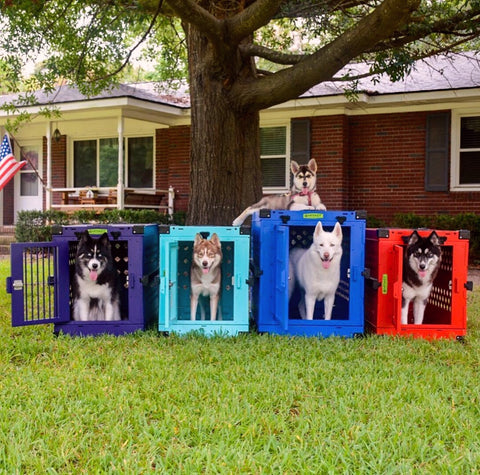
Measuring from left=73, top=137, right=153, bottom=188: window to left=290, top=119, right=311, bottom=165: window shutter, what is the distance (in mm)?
4457

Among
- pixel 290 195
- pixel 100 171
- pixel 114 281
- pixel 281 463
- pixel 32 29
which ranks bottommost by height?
pixel 281 463

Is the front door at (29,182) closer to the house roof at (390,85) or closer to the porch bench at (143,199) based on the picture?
the house roof at (390,85)

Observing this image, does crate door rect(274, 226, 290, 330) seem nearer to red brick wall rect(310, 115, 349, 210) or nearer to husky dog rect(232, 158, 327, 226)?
husky dog rect(232, 158, 327, 226)

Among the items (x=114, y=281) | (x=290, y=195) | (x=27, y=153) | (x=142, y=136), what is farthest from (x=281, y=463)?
(x=27, y=153)

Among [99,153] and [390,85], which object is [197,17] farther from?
[99,153]

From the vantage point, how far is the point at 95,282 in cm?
504

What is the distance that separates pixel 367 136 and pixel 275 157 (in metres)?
2.33

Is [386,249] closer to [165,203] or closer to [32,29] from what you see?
[32,29]

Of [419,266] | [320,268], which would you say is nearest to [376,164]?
[419,266]

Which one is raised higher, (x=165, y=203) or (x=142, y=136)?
(x=142, y=136)

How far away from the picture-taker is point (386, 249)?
5.15 meters

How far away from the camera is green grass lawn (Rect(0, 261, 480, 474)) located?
8.56 ft

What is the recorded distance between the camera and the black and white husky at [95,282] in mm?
4980

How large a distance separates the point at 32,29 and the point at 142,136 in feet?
25.1
